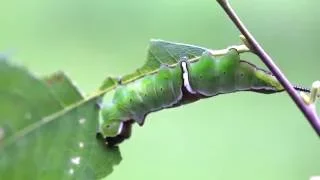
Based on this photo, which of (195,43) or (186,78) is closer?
(186,78)

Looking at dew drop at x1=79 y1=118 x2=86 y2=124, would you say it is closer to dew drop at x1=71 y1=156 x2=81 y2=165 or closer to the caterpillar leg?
dew drop at x1=71 y1=156 x2=81 y2=165

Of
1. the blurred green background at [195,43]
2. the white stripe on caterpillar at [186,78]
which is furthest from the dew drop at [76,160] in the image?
the blurred green background at [195,43]

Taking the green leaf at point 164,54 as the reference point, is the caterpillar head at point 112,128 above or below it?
below

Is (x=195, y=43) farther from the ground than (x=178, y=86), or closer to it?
closer to it

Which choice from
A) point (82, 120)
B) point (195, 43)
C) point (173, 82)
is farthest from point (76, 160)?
point (195, 43)

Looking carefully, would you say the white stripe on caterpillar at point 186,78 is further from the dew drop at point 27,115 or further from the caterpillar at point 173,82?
the dew drop at point 27,115

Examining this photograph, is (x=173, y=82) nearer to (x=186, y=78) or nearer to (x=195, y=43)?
(x=186, y=78)

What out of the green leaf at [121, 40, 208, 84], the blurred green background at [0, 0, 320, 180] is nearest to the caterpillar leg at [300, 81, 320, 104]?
the green leaf at [121, 40, 208, 84]
